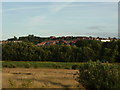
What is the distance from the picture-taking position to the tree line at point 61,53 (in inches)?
2077

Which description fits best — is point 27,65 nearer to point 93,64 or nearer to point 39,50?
point 39,50

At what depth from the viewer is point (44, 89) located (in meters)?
11.4

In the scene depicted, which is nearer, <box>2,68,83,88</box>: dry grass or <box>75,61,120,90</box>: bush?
<box>75,61,120,90</box>: bush

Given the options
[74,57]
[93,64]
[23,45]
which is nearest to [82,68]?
→ [93,64]

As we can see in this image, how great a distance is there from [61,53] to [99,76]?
4224 centimetres

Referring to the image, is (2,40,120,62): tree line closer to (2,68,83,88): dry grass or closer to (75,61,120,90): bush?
(2,68,83,88): dry grass

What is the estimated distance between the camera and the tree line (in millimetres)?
52750

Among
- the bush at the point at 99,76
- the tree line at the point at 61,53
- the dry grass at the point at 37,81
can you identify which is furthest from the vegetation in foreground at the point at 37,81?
the tree line at the point at 61,53

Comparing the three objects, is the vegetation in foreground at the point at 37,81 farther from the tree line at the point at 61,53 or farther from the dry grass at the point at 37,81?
the tree line at the point at 61,53

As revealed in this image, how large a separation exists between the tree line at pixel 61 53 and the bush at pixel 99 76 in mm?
40178

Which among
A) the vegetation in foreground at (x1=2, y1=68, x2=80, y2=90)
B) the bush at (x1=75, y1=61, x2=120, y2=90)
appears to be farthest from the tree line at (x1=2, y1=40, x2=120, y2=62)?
the bush at (x1=75, y1=61, x2=120, y2=90)

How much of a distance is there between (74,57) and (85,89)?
136 ft

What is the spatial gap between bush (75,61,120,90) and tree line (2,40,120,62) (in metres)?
40.2

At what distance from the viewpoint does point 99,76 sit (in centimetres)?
1117
